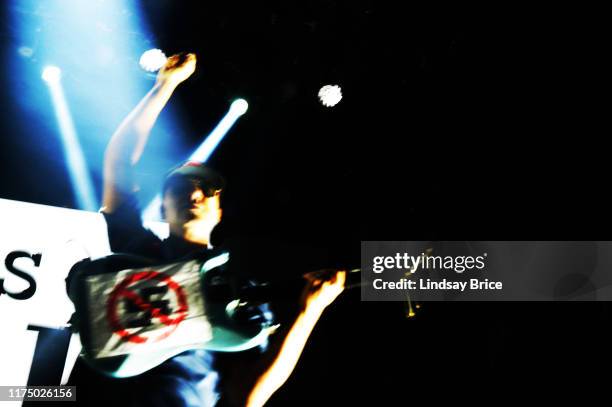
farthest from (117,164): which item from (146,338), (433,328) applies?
(433,328)

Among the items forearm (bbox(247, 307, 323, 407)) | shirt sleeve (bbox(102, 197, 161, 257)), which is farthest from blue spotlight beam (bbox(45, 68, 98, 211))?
forearm (bbox(247, 307, 323, 407))

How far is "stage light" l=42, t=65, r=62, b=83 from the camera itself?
2473mm

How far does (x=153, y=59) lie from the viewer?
8.39ft

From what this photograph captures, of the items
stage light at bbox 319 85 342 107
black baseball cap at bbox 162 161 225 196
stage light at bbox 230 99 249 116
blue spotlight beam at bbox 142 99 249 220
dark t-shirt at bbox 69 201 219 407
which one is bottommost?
dark t-shirt at bbox 69 201 219 407

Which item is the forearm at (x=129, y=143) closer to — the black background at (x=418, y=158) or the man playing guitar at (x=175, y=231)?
the man playing guitar at (x=175, y=231)

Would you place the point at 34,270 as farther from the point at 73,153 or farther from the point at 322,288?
the point at 322,288

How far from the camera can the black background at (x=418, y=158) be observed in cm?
291

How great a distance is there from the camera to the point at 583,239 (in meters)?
3.46

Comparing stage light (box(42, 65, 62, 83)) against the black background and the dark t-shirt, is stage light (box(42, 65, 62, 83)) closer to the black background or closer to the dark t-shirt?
the black background

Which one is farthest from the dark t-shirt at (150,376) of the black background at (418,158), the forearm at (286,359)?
the black background at (418,158)

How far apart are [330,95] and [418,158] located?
864mm

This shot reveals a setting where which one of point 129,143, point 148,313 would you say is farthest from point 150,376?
point 129,143

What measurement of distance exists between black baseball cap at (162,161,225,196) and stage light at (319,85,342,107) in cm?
85

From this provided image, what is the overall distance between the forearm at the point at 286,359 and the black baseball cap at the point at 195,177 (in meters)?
0.93
